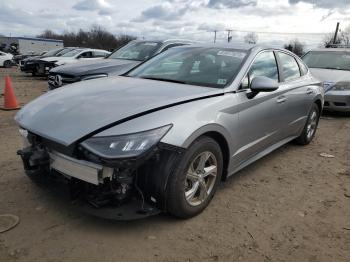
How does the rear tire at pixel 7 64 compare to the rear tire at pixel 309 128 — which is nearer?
the rear tire at pixel 309 128

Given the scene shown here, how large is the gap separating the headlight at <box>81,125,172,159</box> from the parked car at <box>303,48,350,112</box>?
23.2 ft

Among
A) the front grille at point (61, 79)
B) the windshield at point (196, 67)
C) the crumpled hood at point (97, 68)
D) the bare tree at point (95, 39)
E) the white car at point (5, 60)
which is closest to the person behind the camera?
the windshield at point (196, 67)

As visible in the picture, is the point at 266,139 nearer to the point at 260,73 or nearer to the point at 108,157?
the point at 260,73

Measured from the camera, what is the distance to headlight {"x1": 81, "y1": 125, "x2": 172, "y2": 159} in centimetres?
272

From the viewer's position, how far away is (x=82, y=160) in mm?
2838

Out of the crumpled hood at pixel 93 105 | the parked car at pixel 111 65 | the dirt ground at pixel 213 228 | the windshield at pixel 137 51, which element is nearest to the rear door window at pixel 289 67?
the dirt ground at pixel 213 228

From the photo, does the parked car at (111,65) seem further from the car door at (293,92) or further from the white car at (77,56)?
the white car at (77,56)

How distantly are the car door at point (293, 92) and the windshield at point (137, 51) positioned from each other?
13.4 ft

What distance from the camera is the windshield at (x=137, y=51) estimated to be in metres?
8.70

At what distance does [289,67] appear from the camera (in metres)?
5.18

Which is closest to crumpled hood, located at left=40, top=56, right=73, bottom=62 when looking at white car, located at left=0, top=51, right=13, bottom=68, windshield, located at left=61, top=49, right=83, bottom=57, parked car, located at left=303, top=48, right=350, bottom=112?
windshield, located at left=61, top=49, right=83, bottom=57

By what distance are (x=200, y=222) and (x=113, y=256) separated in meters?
0.90

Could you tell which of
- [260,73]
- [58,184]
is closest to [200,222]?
[58,184]

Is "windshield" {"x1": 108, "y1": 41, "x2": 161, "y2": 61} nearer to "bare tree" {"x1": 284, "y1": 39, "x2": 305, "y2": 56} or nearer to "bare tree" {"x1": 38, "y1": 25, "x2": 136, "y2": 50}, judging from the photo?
"bare tree" {"x1": 284, "y1": 39, "x2": 305, "y2": 56}
